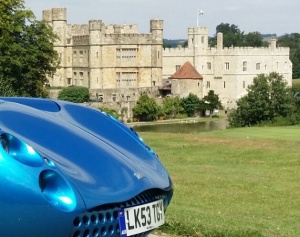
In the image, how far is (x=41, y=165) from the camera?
11.3ft

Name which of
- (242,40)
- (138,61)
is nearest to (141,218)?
(138,61)

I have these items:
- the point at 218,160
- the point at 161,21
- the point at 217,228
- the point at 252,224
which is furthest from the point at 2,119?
the point at 161,21

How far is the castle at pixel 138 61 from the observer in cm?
7038

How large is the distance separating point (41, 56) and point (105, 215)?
122ft

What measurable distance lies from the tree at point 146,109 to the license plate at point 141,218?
188 feet

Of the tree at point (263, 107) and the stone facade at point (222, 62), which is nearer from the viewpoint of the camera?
the tree at point (263, 107)

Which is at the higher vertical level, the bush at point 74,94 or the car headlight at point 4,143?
the car headlight at point 4,143

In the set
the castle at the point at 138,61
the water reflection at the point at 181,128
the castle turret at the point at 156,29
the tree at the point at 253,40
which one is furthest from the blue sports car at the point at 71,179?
the tree at the point at 253,40

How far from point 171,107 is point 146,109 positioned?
3084 mm

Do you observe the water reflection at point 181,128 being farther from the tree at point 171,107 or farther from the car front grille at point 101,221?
the car front grille at point 101,221

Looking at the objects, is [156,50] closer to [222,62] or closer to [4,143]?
[222,62]

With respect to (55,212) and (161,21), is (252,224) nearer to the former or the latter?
(55,212)

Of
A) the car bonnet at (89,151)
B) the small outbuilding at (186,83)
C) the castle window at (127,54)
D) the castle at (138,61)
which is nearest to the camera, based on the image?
the car bonnet at (89,151)

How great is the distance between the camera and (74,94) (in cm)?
6241
